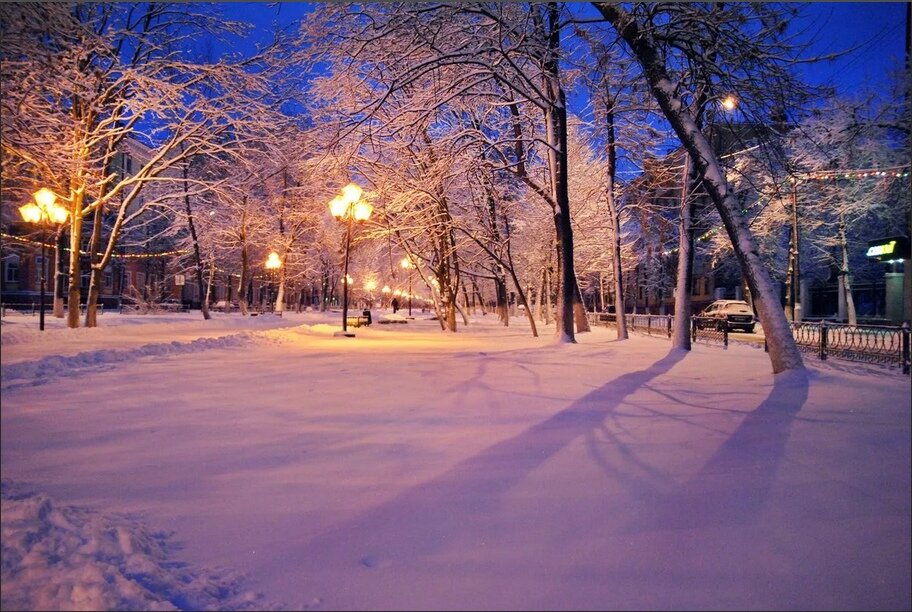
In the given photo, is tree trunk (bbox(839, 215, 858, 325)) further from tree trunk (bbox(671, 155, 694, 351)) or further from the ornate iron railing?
tree trunk (bbox(671, 155, 694, 351))

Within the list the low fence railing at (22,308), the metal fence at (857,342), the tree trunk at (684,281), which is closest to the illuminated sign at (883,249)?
the metal fence at (857,342)

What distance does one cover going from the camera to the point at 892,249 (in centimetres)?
201

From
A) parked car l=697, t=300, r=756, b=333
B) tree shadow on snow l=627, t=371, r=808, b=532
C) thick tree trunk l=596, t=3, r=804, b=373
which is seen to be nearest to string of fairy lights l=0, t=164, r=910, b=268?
thick tree trunk l=596, t=3, r=804, b=373

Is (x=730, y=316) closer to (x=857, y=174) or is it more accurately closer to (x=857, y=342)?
(x=857, y=342)

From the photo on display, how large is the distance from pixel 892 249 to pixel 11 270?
3128 mm

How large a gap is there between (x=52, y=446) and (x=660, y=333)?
19.8m

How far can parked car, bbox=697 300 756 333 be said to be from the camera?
47.2ft

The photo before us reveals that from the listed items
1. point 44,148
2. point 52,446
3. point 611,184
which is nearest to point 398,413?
point 52,446

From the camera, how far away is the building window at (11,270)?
1597 mm

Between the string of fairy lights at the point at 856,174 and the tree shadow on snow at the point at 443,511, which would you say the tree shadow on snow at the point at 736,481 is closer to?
the tree shadow on snow at the point at 443,511

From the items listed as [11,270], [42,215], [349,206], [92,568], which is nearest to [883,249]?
[92,568]

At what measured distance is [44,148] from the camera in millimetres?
2375

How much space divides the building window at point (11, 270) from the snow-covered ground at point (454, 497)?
0.41 ft

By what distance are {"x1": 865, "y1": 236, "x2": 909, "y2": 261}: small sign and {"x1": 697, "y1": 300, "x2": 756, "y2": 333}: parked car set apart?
1180 centimetres
